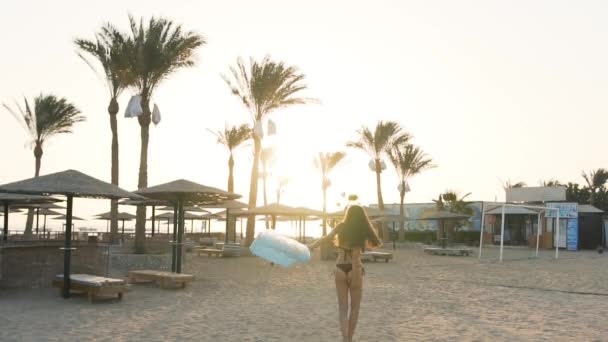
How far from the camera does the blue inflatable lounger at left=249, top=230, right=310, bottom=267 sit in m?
8.42

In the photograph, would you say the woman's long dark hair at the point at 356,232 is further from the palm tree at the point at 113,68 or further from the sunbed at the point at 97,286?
the palm tree at the point at 113,68

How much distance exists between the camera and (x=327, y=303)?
11406 mm

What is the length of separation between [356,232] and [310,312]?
3.67m

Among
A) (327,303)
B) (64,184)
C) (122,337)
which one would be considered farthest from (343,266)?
(64,184)

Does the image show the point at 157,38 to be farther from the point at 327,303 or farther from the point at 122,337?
the point at 122,337

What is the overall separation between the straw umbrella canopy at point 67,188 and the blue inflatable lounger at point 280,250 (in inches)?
172

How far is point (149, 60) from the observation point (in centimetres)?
2164

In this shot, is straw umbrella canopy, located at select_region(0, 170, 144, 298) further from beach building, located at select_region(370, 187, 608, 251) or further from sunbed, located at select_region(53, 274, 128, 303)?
beach building, located at select_region(370, 187, 608, 251)

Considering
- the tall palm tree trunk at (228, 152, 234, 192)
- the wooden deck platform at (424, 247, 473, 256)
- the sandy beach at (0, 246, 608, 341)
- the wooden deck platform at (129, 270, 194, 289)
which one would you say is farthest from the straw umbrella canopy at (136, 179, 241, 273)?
the tall palm tree trunk at (228, 152, 234, 192)

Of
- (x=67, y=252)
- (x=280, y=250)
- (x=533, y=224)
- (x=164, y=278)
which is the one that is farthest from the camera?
(x=533, y=224)

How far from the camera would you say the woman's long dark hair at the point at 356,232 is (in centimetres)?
700

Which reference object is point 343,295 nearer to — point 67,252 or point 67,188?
→ point 67,188

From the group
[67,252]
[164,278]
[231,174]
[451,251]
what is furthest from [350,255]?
[231,174]

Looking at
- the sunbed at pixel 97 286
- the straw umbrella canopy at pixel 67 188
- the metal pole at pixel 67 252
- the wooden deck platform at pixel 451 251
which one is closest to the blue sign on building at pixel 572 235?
the wooden deck platform at pixel 451 251
